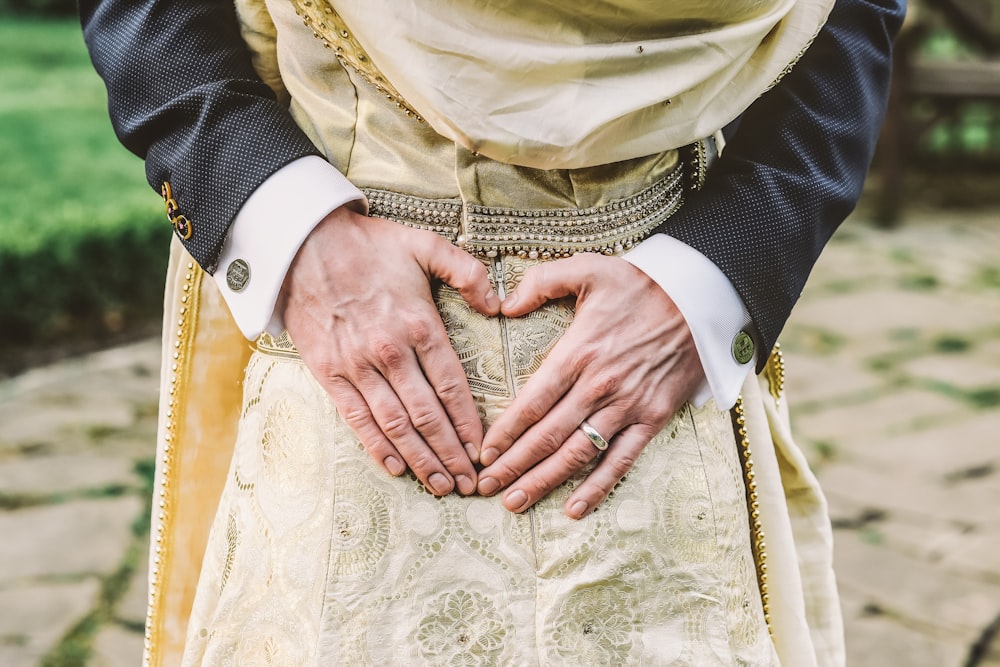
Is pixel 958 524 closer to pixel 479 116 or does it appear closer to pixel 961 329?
pixel 961 329

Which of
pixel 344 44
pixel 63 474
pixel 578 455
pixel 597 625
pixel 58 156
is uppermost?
pixel 344 44

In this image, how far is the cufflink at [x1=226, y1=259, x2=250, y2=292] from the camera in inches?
35.9

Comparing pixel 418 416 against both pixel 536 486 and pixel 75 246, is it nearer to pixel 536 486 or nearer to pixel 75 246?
pixel 536 486

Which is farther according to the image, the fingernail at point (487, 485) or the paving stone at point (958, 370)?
the paving stone at point (958, 370)

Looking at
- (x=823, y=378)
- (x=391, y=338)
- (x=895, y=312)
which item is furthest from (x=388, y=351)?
(x=895, y=312)

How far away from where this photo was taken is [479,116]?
82 centimetres

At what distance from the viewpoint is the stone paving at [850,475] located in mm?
2379

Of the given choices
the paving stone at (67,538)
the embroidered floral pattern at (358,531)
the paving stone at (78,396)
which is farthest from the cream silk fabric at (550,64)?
the paving stone at (78,396)

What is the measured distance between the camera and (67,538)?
271cm

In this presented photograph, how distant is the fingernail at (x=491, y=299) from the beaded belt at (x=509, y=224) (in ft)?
0.14

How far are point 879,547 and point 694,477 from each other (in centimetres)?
207

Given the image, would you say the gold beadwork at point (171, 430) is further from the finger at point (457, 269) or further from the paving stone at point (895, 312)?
the paving stone at point (895, 312)

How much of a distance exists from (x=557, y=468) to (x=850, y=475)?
2.52 metres

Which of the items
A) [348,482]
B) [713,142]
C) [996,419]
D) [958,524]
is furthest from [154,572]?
[996,419]
